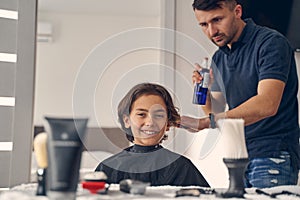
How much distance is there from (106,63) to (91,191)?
0.41m

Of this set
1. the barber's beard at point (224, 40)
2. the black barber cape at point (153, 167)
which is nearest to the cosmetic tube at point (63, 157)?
the black barber cape at point (153, 167)

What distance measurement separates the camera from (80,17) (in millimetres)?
1212

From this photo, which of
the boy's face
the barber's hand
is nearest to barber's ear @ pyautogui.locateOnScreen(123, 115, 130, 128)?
the boy's face

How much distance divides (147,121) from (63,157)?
39 cm

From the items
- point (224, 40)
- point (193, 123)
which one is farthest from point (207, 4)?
point (193, 123)

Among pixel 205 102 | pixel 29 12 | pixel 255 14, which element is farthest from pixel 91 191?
pixel 255 14

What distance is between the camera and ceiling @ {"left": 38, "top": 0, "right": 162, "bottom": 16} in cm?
121

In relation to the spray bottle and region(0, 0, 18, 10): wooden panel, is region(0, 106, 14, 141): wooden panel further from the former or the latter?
the spray bottle

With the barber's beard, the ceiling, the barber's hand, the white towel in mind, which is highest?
the ceiling

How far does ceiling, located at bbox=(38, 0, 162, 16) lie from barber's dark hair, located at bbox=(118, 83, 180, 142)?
21cm

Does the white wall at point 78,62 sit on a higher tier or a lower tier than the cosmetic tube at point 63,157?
higher

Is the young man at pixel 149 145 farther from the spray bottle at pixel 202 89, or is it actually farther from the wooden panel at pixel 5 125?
the wooden panel at pixel 5 125

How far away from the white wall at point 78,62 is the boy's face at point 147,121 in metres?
0.05

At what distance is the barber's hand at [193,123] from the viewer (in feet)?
4.03
